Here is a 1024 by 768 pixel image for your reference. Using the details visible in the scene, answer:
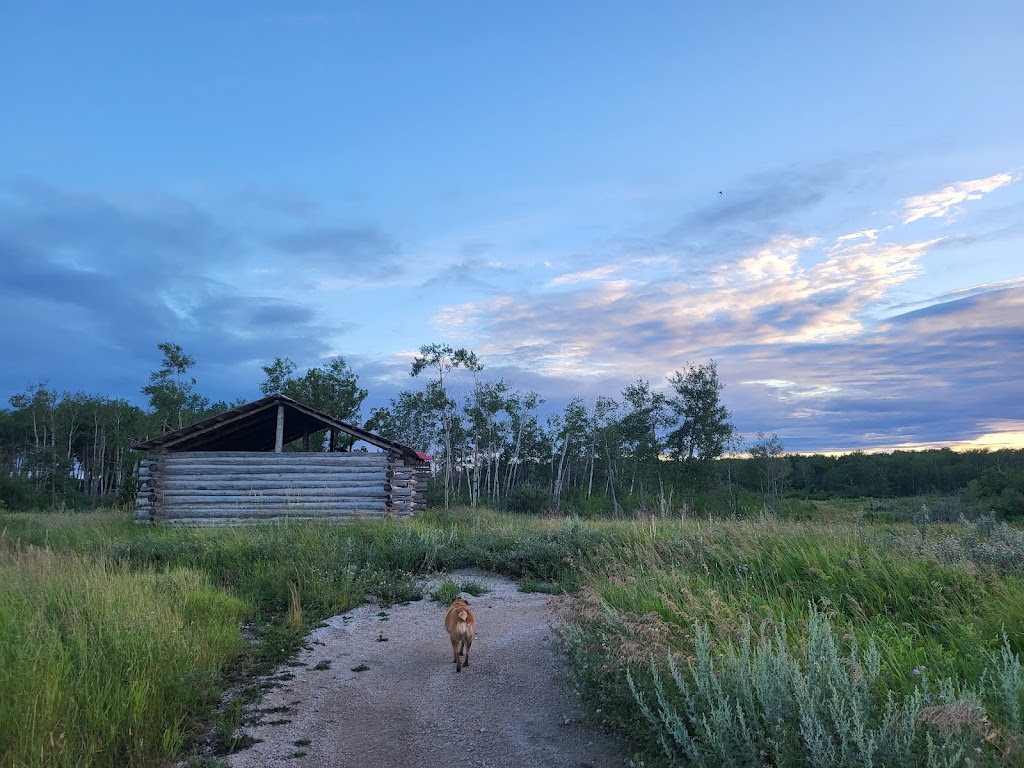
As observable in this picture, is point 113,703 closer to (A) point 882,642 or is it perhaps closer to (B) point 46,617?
(B) point 46,617

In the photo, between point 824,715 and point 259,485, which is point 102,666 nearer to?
point 824,715

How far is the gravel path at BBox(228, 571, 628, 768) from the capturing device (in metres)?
4.32

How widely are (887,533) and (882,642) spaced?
487cm

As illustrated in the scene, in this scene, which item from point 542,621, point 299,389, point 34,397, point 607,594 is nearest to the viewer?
point 607,594

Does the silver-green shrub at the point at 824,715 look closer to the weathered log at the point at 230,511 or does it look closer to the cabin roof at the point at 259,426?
the cabin roof at the point at 259,426

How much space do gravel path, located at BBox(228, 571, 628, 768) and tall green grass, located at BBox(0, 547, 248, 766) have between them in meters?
0.64

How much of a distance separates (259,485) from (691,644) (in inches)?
669

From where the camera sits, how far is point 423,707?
5273 millimetres

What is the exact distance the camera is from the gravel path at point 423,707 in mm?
4324

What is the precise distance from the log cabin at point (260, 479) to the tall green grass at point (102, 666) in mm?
11647

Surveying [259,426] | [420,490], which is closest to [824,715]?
[259,426]

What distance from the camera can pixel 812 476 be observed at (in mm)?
73000

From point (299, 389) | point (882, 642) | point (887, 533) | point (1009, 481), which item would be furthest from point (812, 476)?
point (882, 642)

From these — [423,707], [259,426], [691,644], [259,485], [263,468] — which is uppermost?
[259,426]
